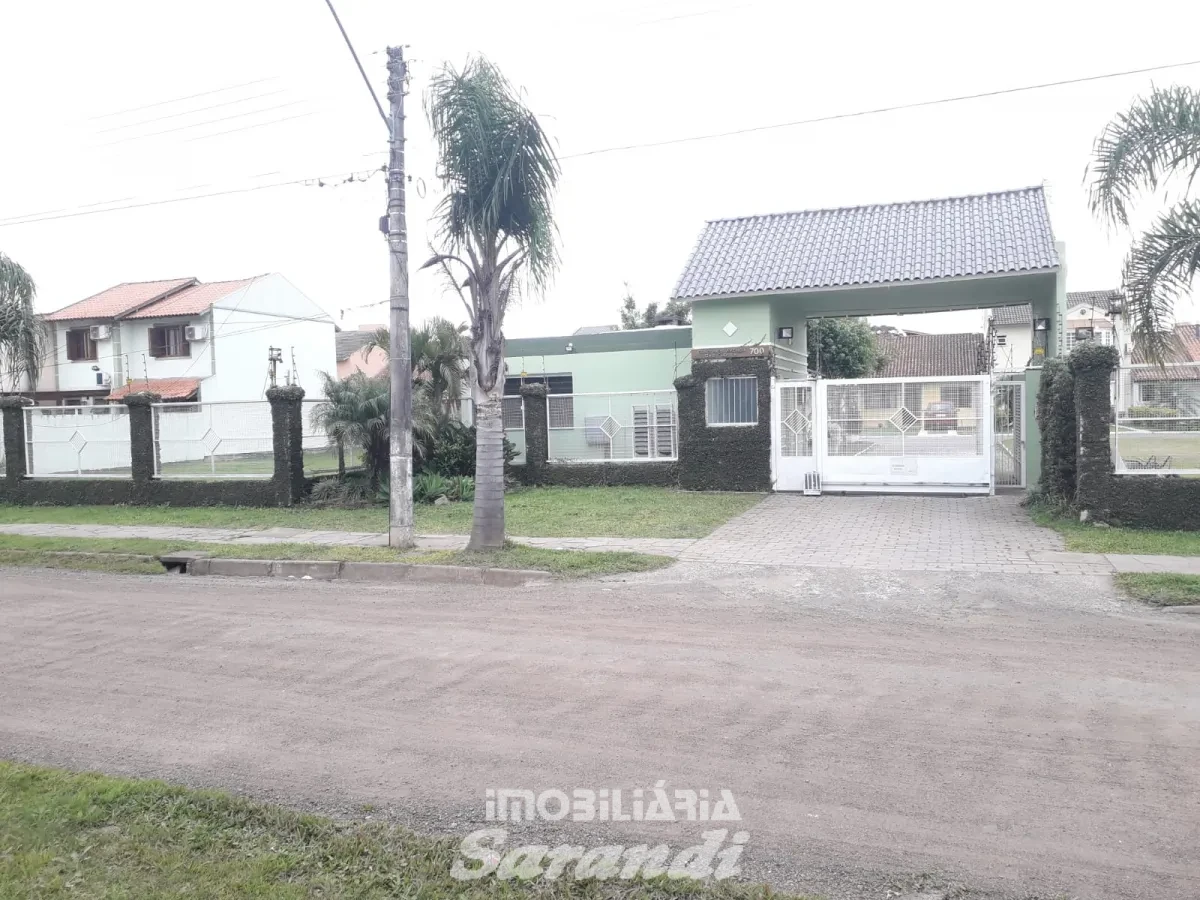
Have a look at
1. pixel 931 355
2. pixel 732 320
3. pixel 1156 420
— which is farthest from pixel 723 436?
pixel 931 355

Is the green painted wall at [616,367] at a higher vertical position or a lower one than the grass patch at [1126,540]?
higher

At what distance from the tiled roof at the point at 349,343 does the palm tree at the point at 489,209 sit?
132 ft

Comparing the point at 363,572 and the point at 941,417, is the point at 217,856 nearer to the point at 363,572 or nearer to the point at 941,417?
the point at 363,572

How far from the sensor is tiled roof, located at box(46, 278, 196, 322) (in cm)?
3753

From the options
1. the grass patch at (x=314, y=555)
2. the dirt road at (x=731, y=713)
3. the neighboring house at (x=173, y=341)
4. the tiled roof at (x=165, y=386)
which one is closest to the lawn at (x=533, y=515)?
the grass patch at (x=314, y=555)

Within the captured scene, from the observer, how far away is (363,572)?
1162 cm

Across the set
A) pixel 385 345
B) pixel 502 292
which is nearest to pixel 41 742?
pixel 502 292

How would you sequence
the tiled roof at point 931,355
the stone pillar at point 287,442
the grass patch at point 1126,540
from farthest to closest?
the tiled roof at point 931,355 → the stone pillar at point 287,442 → the grass patch at point 1126,540

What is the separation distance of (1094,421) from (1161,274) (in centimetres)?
209

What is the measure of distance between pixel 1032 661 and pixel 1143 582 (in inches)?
126

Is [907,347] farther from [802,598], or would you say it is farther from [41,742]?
[41,742]

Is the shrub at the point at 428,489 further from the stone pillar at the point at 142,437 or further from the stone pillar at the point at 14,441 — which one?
the stone pillar at the point at 14,441

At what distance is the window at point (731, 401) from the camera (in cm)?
1862

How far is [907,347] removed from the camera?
60188 mm
